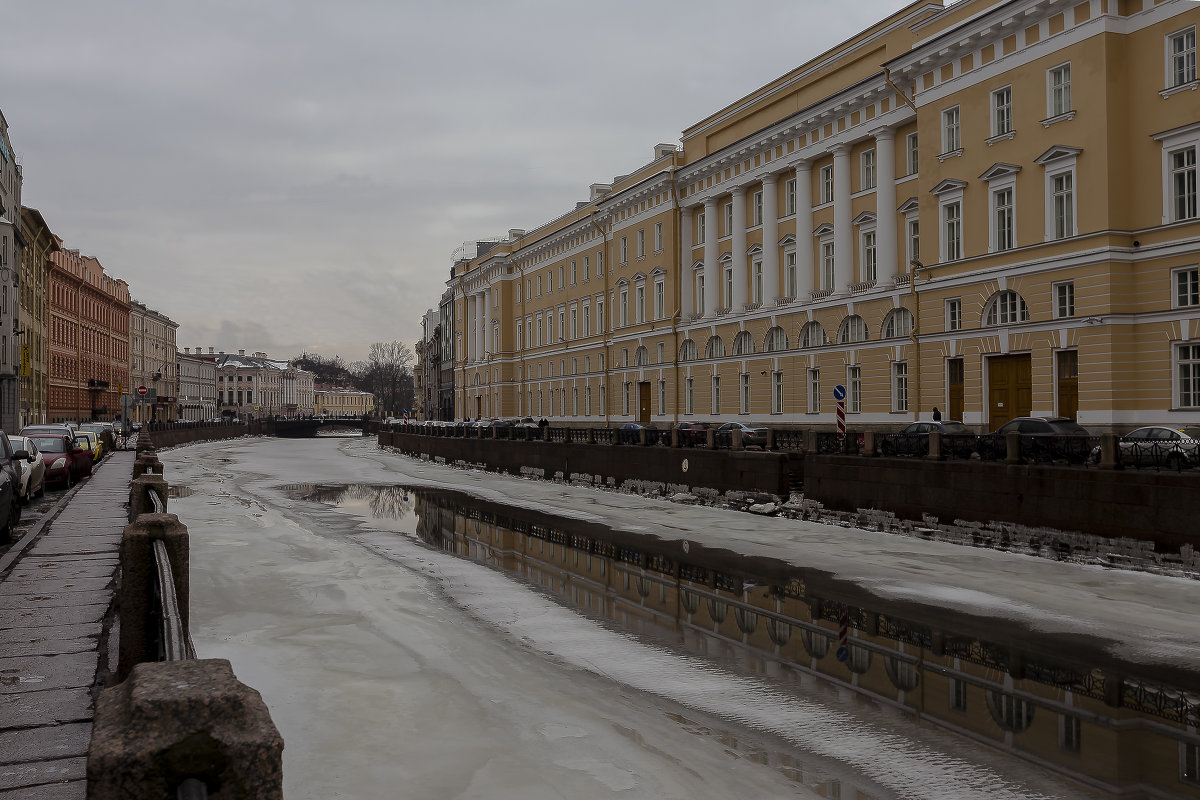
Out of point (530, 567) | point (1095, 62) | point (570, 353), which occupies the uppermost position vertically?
point (1095, 62)

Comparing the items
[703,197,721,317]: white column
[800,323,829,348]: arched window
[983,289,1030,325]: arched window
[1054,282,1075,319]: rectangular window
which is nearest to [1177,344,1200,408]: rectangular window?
[1054,282,1075,319]: rectangular window

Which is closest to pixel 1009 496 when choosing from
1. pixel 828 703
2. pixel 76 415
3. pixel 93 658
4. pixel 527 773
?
pixel 828 703

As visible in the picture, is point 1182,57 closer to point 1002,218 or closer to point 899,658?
point 1002,218

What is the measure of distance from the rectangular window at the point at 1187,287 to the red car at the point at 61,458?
97.2 ft

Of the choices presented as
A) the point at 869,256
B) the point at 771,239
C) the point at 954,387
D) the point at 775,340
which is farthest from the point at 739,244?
the point at 954,387

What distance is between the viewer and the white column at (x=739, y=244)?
4859cm

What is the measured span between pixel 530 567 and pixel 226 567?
181 inches

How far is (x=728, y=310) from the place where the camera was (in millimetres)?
50219

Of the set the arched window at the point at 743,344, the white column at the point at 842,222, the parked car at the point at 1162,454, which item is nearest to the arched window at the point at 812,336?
the white column at the point at 842,222

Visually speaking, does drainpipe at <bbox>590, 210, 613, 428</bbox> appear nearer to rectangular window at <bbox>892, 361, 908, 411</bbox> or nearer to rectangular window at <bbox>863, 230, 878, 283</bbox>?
rectangular window at <bbox>863, 230, 878, 283</bbox>

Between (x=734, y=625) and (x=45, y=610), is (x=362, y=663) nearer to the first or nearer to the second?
(x=45, y=610)

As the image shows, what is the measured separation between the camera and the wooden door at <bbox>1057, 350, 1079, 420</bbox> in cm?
2897

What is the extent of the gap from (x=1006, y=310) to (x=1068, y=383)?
3474mm

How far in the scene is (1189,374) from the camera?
26.2m
